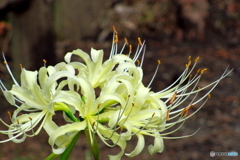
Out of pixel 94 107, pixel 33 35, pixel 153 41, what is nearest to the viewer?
pixel 94 107

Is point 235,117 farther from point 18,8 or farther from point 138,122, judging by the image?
point 138,122

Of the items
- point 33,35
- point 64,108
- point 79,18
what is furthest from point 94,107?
point 79,18

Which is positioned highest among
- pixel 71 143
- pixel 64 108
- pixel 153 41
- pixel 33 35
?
pixel 153 41

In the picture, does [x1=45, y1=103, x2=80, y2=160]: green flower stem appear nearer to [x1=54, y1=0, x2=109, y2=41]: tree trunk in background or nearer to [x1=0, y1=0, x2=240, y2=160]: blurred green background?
[x1=0, y1=0, x2=240, y2=160]: blurred green background

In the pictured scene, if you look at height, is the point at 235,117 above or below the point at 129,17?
below

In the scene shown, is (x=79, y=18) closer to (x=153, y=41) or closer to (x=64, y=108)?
(x=153, y=41)

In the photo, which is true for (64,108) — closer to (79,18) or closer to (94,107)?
(94,107)

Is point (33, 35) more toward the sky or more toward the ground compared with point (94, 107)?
more toward the sky

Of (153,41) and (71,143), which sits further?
(153,41)

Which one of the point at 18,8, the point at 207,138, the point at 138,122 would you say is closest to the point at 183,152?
the point at 207,138

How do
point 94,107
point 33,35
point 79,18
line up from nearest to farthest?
point 94,107 → point 33,35 → point 79,18
